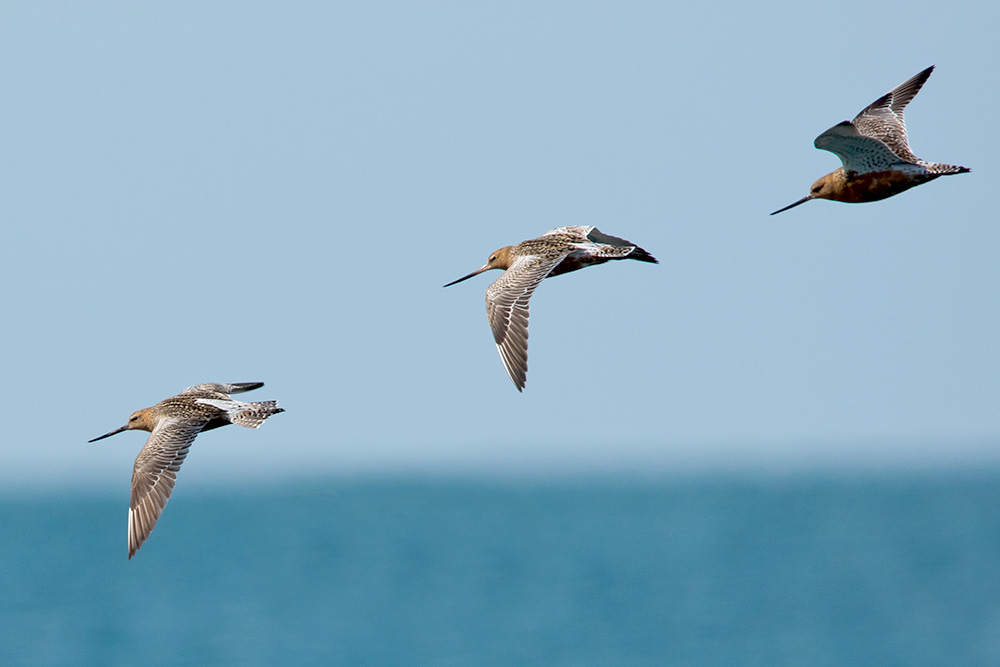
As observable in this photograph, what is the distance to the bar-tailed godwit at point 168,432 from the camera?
1394 centimetres

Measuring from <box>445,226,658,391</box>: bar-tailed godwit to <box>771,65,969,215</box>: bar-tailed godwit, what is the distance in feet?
6.02

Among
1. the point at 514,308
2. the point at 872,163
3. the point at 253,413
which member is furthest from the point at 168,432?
the point at 872,163

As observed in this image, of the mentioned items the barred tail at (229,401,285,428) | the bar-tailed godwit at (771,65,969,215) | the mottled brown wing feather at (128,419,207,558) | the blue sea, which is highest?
the bar-tailed godwit at (771,65,969,215)

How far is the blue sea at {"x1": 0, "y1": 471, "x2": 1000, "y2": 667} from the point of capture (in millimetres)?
47562

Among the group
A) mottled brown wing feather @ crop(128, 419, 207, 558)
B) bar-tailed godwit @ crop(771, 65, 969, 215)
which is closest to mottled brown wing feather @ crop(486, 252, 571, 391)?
bar-tailed godwit @ crop(771, 65, 969, 215)

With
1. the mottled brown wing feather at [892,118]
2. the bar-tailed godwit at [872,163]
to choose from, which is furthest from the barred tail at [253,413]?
the mottled brown wing feather at [892,118]

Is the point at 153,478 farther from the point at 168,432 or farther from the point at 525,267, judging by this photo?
the point at 525,267

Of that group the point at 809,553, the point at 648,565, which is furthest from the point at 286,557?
the point at 809,553

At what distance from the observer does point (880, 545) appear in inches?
3206

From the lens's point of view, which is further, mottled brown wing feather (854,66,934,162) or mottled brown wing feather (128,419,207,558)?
mottled brown wing feather (854,66,934,162)

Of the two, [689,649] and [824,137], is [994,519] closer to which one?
[689,649]

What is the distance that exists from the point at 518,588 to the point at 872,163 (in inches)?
1999

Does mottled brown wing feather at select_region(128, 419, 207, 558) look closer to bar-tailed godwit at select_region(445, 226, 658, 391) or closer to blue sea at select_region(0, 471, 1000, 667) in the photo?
bar-tailed godwit at select_region(445, 226, 658, 391)

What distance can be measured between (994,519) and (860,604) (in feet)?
155
